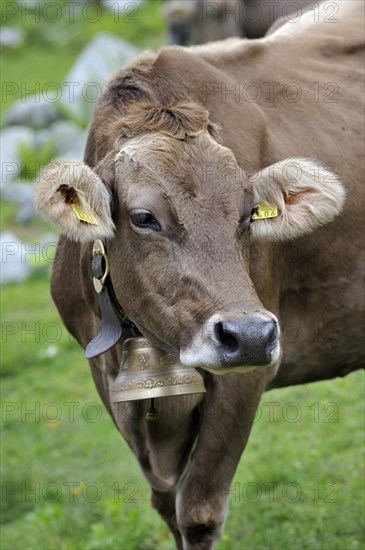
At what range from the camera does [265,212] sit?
468cm

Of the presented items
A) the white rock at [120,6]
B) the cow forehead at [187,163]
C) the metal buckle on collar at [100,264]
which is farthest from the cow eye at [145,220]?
the white rock at [120,6]

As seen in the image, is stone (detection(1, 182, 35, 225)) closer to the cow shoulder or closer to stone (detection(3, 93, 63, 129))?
stone (detection(3, 93, 63, 129))

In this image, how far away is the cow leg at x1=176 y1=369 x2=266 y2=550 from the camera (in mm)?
4984

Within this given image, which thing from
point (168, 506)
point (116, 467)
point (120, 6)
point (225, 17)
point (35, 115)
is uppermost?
point (168, 506)

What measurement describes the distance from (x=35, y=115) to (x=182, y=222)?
1306 centimetres

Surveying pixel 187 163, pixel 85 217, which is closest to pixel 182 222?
pixel 187 163

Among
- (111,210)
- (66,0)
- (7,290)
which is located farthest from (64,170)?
(66,0)

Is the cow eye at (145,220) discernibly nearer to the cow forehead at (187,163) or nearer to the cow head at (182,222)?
the cow head at (182,222)

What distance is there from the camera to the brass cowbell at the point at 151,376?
15.2 feet

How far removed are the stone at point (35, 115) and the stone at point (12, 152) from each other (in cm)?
99

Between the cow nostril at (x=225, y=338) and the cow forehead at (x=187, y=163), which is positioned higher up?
the cow forehead at (x=187, y=163)

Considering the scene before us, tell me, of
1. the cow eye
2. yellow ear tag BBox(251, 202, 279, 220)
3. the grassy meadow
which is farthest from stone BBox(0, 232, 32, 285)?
the cow eye

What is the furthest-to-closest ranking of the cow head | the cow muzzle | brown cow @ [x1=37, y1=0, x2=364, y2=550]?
brown cow @ [x1=37, y1=0, x2=364, y2=550]
the cow head
the cow muzzle

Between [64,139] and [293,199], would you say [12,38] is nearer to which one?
[64,139]
